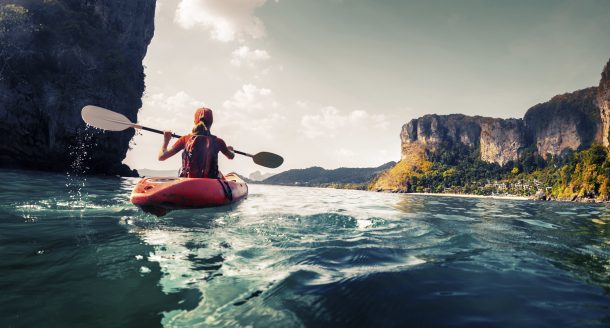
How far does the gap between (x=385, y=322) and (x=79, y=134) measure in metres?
44.0

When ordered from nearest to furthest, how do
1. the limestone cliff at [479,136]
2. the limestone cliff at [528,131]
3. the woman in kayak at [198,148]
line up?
the woman in kayak at [198,148], the limestone cliff at [528,131], the limestone cliff at [479,136]

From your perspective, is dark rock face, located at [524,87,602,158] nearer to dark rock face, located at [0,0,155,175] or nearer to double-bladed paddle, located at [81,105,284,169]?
dark rock face, located at [0,0,155,175]

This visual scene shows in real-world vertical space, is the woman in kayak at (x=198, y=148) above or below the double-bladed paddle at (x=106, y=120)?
below

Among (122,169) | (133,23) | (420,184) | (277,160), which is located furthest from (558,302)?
(420,184)

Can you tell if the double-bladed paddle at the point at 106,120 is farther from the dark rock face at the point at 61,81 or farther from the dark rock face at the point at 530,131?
the dark rock face at the point at 530,131

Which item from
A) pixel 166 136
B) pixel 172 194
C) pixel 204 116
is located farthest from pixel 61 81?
pixel 172 194

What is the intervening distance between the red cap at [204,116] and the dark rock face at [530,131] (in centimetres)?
17022

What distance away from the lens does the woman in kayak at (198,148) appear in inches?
319

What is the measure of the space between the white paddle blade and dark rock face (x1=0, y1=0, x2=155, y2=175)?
3023cm

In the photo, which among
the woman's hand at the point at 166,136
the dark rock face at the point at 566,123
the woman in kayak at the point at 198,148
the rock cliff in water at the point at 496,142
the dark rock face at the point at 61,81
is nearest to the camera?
the woman in kayak at the point at 198,148

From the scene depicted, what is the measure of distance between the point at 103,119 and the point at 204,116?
150 inches

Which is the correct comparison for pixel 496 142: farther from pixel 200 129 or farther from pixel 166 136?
pixel 166 136

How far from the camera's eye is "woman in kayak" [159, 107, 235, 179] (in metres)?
8.09

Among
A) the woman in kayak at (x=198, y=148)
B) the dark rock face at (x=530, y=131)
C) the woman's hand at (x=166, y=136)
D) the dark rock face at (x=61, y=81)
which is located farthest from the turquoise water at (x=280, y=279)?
the dark rock face at (x=530, y=131)
